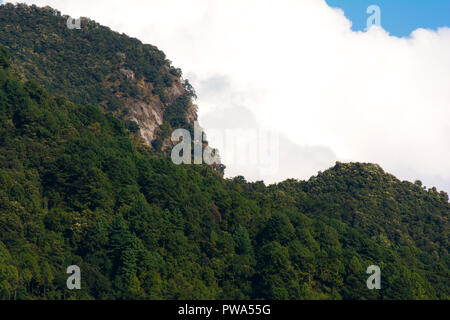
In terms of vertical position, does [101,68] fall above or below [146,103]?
above

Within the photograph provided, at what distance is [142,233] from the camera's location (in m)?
99.5

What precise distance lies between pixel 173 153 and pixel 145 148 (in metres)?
14.5

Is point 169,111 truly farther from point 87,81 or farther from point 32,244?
point 32,244

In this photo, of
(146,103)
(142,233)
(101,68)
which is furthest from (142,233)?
(101,68)

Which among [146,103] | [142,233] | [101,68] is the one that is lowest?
[142,233]

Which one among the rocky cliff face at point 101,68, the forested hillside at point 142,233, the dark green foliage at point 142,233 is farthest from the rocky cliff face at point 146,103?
the dark green foliage at point 142,233

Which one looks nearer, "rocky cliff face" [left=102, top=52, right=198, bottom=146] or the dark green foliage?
the dark green foliage

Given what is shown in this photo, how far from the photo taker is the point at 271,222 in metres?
110

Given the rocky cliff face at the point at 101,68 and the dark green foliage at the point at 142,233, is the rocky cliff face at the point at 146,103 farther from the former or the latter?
the dark green foliage at the point at 142,233

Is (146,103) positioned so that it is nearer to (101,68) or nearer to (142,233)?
(101,68)

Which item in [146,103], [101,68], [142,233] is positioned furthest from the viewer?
[101,68]

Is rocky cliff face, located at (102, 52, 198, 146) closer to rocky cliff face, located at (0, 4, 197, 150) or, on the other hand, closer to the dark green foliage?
rocky cliff face, located at (0, 4, 197, 150)

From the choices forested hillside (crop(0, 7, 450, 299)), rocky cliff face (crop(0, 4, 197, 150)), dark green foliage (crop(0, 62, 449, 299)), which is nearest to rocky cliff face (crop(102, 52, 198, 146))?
rocky cliff face (crop(0, 4, 197, 150))

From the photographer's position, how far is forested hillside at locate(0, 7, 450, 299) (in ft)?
299
